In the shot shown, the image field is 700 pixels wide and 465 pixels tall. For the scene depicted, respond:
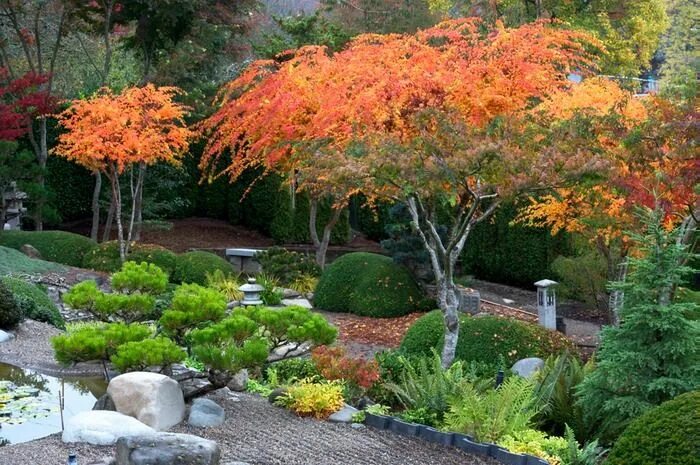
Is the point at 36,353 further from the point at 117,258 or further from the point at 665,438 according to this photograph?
the point at 665,438

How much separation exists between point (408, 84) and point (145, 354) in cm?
613

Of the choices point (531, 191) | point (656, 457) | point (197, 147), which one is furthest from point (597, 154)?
point (197, 147)

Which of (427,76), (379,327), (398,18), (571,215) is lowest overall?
(379,327)

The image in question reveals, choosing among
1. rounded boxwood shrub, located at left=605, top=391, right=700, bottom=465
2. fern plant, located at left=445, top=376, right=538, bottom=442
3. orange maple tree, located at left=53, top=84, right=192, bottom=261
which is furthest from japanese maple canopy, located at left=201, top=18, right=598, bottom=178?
rounded boxwood shrub, located at left=605, top=391, right=700, bottom=465

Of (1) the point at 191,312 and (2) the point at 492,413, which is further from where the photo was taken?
(1) the point at 191,312

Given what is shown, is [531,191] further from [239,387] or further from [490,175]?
[239,387]

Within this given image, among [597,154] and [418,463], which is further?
[597,154]

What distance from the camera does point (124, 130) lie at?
1656cm

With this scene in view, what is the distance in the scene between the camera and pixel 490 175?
9.61 meters

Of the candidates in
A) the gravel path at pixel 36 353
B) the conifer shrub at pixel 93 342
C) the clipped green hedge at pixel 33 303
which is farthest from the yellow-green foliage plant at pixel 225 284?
the conifer shrub at pixel 93 342

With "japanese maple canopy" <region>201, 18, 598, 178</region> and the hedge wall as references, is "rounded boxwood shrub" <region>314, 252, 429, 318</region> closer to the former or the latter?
"japanese maple canopy" <region>201, 18, 598, 178</region>

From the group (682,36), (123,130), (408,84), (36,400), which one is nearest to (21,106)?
(123,130)

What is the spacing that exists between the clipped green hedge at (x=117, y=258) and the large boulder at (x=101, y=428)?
31.9ft

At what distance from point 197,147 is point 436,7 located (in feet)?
25.4
